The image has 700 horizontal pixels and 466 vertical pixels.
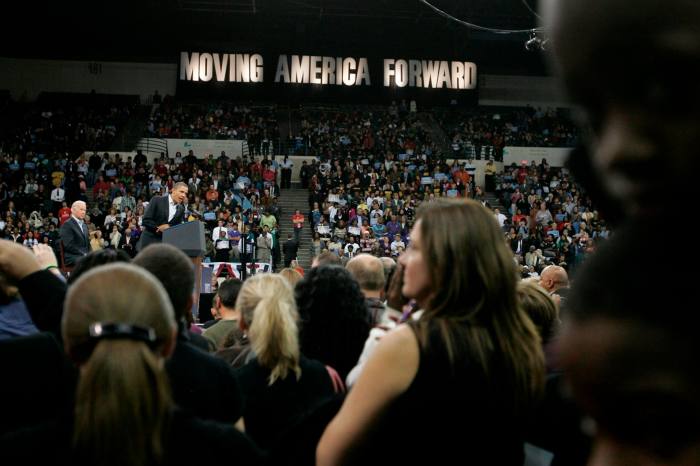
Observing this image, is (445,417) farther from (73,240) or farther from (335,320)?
(73,240)

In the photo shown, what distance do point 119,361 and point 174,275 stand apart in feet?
3.52

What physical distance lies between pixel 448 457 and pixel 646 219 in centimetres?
116

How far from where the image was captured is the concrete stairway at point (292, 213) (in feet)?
68.1

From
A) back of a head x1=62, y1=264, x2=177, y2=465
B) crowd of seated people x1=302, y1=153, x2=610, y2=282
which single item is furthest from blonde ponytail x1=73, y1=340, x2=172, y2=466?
crowd of seated people x1=302, y1=153, x2=610, y2=282

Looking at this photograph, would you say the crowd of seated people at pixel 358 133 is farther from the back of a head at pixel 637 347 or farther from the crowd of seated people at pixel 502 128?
the back of a head at pixel 637 347

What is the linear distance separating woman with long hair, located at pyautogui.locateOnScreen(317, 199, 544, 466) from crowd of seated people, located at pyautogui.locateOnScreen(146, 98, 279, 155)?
25.8m

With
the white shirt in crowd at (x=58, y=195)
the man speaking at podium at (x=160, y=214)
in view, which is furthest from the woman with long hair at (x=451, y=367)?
the white shirt in crowd at (x=58, y=195)

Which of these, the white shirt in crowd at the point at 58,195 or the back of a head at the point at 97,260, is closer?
the back of a head at the point at 97,260

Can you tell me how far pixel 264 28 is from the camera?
98.7ft

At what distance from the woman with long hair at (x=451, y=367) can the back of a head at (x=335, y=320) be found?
142cm

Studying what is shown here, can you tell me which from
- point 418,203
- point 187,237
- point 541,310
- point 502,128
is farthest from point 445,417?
point 502,128

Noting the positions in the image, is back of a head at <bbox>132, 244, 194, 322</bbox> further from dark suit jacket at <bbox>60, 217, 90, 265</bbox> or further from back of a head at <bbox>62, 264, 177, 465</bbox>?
dark suit jacket at <bbox>60, 217, 90, 265</bbox>

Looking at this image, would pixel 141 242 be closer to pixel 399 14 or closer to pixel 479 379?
pixel 479 379

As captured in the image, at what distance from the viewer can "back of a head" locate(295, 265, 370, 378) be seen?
3072 millimetres
